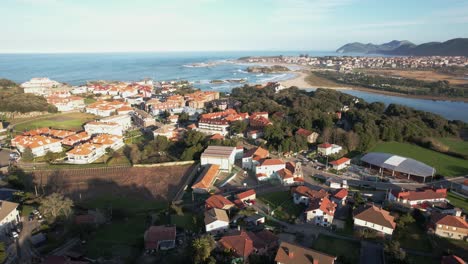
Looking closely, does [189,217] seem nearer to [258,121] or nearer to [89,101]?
[258,121]

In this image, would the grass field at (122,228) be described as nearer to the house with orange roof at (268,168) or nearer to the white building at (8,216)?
the white building at (8,216)

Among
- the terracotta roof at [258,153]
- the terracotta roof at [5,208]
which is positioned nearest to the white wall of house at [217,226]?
the terracotta roof at [258,153]

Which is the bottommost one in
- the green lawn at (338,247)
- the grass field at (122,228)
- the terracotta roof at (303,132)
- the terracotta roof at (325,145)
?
the grass field at (122,228)

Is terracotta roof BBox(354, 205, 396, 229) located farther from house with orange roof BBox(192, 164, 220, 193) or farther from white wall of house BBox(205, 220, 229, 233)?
house with orange roof BBox(192, 164, 220, 193)

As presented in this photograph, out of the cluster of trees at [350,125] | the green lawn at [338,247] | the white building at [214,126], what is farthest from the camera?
the white building at [214,126]

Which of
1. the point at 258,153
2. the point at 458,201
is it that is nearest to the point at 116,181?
the point at 258,153
